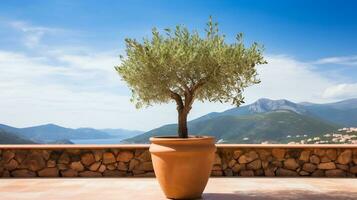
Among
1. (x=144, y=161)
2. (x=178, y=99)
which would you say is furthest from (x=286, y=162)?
(x=178, y=99)

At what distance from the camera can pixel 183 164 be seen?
5.83 m

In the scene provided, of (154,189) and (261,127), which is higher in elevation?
(154,189)

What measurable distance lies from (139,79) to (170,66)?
0.58 m

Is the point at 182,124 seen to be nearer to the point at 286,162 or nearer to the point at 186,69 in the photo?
the point at 186,69

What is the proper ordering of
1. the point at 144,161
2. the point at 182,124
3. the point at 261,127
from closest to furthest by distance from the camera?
the point at 182,124 → the point at 144,161 → the point at 261,127

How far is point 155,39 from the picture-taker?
6359 mm

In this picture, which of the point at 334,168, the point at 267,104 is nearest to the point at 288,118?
the point at 267,104

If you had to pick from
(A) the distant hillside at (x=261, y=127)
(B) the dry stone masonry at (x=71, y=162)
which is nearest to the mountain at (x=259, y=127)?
(A) the distant hillside at (x=261, y=127)

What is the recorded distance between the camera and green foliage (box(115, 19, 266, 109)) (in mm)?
6047

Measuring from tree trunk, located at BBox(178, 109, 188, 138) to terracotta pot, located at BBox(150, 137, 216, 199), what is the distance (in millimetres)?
571

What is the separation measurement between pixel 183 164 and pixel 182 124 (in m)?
0.86

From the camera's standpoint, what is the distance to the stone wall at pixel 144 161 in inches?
355

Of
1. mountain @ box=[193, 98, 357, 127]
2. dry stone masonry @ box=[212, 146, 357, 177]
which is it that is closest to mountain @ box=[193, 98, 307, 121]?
mountain @ box=[193, 98, 357, 127]

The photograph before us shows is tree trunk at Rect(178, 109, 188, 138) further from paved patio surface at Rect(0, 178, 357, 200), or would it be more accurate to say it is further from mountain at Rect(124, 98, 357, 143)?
mountain at Rect(124, 98, 357, 143)
